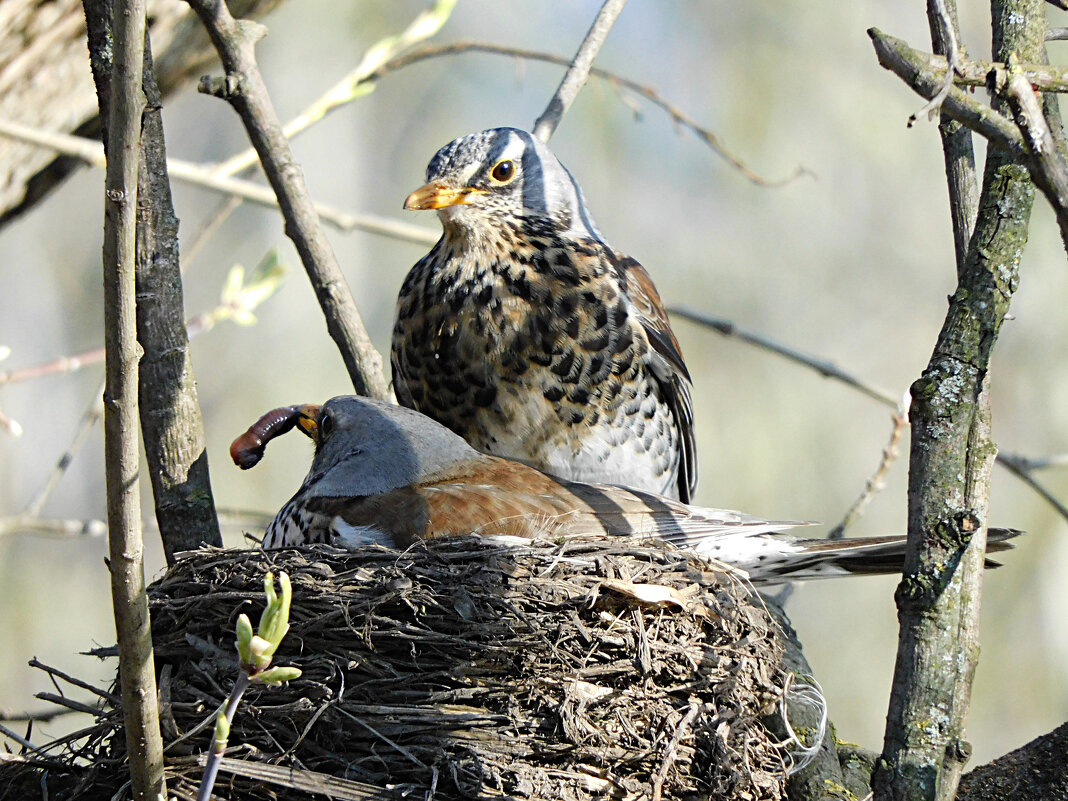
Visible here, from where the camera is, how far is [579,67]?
4195 millimetres

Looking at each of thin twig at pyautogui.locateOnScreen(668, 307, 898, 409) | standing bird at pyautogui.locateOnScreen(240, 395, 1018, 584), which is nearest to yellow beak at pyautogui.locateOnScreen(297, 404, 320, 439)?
standing bird at pyautogui.locateOnScreen(240, 395, 1018, 584)

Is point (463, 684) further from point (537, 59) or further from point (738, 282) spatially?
point (738, 282)

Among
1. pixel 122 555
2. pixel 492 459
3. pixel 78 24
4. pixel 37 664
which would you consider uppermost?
pixel 78 24

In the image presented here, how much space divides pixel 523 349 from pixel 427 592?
1.31m

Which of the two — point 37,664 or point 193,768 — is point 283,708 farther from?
point 37,664

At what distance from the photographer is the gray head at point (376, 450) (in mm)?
3635

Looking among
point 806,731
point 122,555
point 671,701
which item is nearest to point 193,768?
point 122,555

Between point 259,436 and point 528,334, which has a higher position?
point 528,334

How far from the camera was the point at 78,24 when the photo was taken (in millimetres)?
3828

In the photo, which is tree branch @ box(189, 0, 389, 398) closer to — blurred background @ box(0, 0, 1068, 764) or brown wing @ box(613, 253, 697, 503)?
brown wing @ box(613, 253, 697, 503)

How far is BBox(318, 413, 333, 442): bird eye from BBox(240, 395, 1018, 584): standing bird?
5.3 inches

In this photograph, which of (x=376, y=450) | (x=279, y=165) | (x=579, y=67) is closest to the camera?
(x=279, y=165)

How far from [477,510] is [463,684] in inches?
29.9

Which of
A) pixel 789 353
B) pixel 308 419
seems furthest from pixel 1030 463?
pixel 308 419
